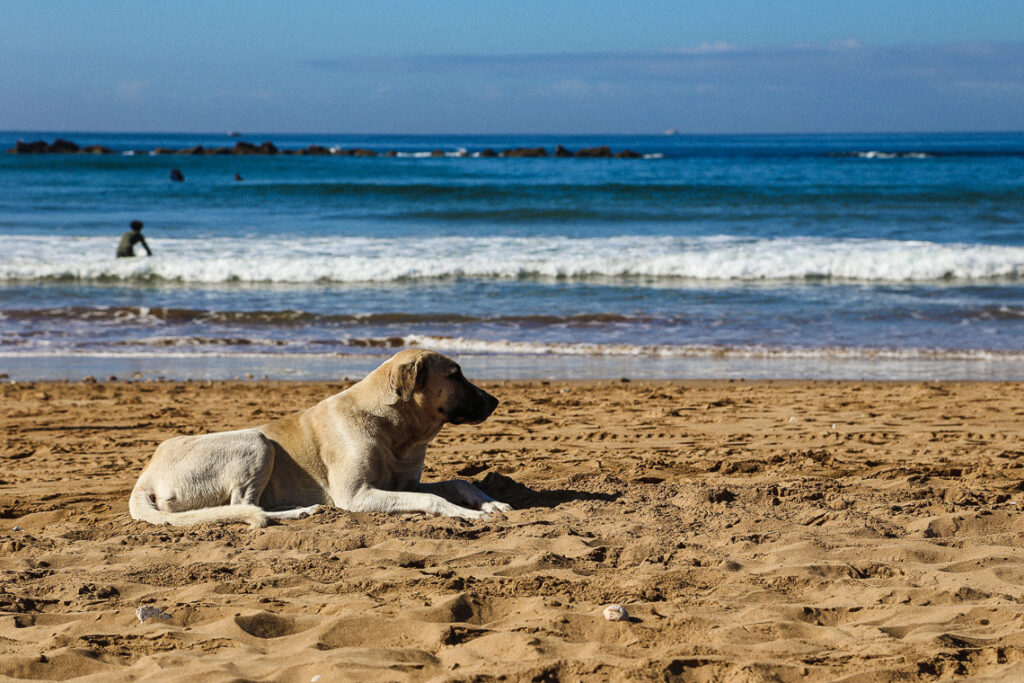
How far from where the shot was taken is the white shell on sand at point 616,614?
3896 mm

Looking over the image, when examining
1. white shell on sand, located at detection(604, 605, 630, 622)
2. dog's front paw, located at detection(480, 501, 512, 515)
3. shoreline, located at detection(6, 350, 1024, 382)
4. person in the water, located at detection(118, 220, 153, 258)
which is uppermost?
person in the water, located at detection(118, 220, 153, 258)

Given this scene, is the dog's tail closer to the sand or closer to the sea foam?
the sand

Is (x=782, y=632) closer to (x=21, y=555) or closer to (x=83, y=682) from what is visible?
(x=83, y=682)

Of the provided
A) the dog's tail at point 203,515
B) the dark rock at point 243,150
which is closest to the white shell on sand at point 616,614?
the dog's tail at point 203,515

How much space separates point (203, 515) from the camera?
5.31 metres

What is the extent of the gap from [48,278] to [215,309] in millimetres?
5301

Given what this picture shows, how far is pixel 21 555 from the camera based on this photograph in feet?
16.0

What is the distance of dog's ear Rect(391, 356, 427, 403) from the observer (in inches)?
213

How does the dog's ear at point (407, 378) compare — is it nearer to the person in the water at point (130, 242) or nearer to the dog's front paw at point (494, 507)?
the dog's front paw at point (494, 507)

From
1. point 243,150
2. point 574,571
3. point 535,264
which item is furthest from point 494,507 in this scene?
point 243,150

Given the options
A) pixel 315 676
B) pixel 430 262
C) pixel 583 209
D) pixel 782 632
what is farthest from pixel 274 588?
pixel 583 209

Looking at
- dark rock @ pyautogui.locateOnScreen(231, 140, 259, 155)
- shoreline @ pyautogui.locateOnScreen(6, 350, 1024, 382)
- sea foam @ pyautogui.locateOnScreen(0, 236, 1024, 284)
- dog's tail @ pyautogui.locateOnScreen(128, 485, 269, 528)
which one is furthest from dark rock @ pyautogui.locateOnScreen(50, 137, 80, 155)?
dog's tail @ pyautogui.locateOnScreen(128, 485, 269, 528)

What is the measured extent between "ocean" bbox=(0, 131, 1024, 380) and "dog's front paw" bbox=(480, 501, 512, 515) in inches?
211

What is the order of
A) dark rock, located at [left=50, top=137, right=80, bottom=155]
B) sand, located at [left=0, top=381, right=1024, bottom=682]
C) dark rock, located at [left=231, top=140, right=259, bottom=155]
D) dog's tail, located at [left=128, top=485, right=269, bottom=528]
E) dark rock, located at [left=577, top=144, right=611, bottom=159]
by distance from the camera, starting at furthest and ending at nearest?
dark rock, located at [left=231, top=140, right=259, bottom=155] → dark rock, located at [left=577, top=144, right=611, bottom=159] → dark rock, located at [left=50, top=137, right=80, bottom=155] → dog's tail, located at [left=128, top=485, right=269, bottom=528] → sand, located at [left=0, top=381, right=1024, bottom=682]
